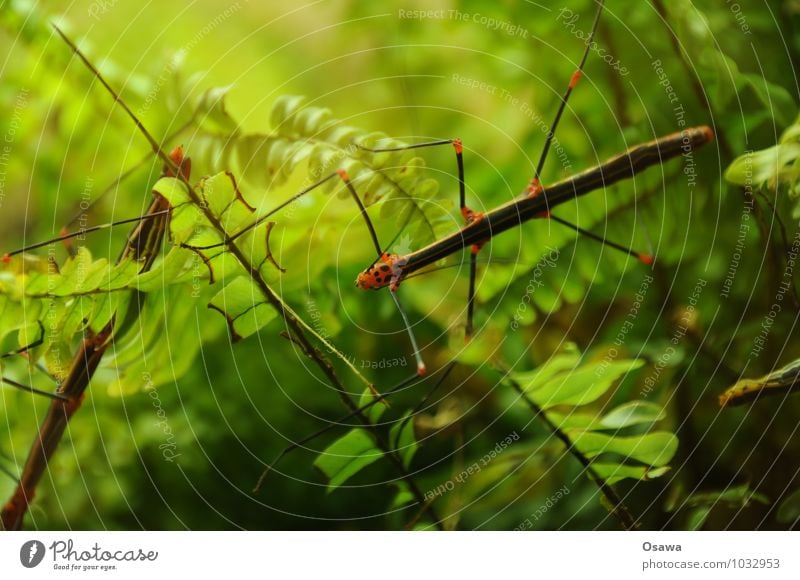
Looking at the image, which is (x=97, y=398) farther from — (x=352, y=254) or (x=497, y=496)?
(x=497, y=496)

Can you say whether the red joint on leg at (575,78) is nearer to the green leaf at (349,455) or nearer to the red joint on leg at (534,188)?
the red joint on leg at (534,188)

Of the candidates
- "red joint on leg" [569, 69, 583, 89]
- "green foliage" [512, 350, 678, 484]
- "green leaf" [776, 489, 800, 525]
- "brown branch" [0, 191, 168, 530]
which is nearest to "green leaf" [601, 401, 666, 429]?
"green foliage" [512, 350, 678, 484]

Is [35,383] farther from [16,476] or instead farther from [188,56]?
[188,56]

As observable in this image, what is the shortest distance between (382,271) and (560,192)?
6.6 inches

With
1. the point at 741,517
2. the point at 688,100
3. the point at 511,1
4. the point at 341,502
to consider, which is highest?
the point at 511,1

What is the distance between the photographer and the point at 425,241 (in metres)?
0.55

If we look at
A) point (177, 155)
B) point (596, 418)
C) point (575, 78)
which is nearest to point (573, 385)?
point (596, 418)

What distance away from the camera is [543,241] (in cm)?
59

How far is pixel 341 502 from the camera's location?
588 millimetres

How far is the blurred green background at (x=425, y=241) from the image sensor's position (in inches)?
21.4

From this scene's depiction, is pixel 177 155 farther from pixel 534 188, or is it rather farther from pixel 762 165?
pixel 762 165

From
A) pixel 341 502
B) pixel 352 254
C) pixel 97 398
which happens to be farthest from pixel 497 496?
pixel 97 398

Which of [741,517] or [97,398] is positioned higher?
[97,398]

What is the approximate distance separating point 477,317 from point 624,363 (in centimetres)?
13
